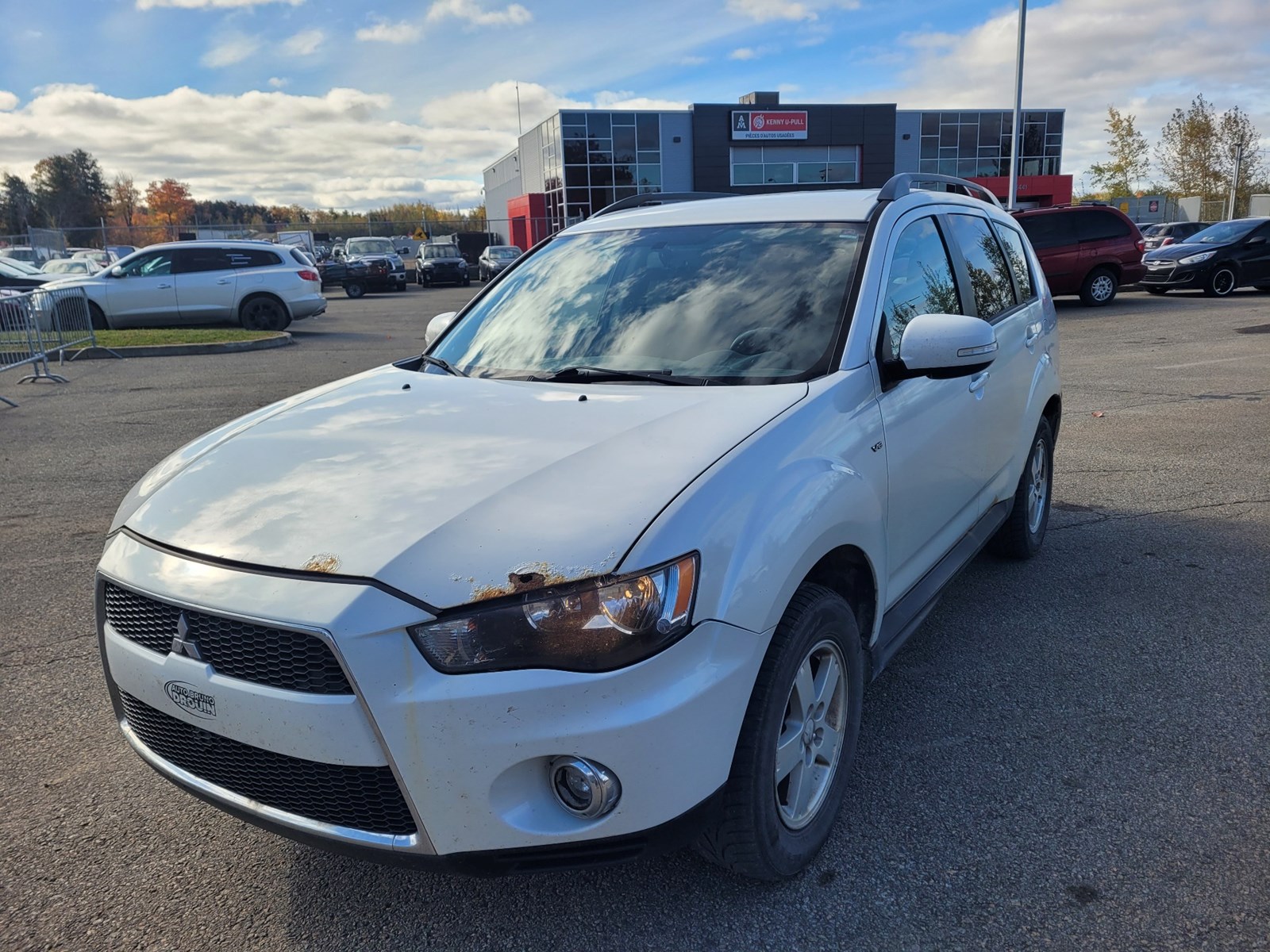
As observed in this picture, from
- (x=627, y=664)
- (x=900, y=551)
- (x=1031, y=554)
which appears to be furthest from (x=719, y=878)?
(x=1031, y=554)

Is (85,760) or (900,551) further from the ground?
(900,551)

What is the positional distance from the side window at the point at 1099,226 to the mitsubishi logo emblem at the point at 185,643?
19.8m

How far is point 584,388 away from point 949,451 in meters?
1.43

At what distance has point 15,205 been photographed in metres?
93.9

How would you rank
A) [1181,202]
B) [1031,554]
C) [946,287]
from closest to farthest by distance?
1. [946,287]
2. [1031,554]
3. [1181,202]

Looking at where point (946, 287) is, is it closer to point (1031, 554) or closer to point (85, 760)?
point (1031, 554)

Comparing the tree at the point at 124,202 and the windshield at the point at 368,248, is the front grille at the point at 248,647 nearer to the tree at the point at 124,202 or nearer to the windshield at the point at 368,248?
the windshield at the point at 368,248

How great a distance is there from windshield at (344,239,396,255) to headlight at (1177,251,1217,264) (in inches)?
1105

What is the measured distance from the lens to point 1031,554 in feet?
16.3

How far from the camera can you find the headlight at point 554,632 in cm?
197

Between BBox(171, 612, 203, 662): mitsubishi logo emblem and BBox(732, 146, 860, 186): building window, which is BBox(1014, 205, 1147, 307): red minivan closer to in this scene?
BBox(171, 612, 203, 662): mitsubishi logo emblem

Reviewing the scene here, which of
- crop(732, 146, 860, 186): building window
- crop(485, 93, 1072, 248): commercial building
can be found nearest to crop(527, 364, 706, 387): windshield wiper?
crop(485, 93, 1072, 248): commercial building

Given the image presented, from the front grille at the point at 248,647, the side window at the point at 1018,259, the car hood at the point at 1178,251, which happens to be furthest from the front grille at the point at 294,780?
the car hood at the point at 1178,251

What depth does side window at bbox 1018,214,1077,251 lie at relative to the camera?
18.5 metres
